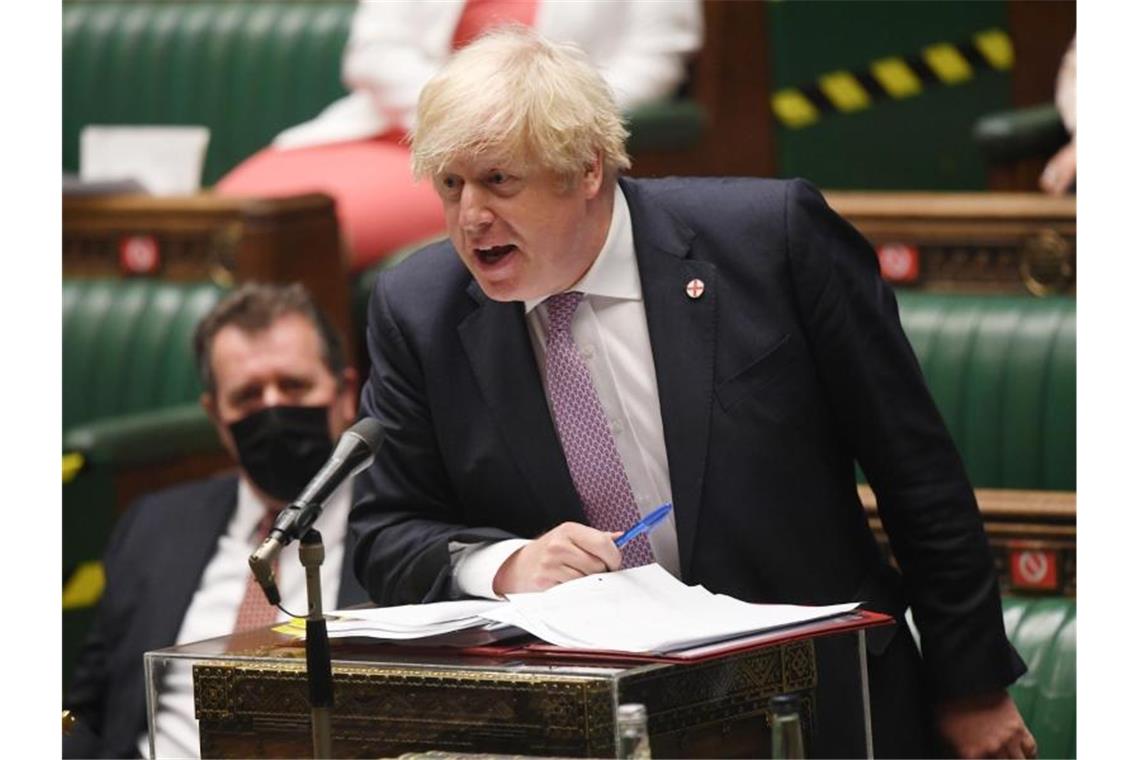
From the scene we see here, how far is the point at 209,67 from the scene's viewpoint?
21.4 feet

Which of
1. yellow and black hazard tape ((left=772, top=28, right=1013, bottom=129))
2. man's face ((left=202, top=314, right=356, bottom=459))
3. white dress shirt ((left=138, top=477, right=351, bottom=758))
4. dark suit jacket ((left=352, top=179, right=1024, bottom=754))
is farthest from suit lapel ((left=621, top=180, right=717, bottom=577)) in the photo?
yellow and black hazard tape ((left=772, top=28, right=1013, bottom=129))

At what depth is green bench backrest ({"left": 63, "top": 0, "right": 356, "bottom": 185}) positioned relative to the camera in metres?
6.40

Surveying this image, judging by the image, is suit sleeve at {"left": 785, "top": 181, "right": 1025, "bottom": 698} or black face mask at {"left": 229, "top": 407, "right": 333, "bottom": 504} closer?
suit sleeve at {"left": 785, "top": 181, "right": 1025, "bottom": 698}

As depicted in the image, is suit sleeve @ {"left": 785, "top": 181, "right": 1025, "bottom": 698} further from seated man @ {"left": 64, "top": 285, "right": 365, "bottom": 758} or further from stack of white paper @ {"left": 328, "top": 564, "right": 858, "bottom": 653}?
seated man @ {"left": 64, "top": 285, "right": 365, "bottom": 758}

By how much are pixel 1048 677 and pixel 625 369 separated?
1102 mm

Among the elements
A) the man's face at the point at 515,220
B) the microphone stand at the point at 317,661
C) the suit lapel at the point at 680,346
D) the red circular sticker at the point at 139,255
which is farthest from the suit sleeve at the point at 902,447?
the red circular sticker at the point at 139,255

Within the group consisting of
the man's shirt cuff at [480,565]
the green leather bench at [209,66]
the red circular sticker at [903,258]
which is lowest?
the man's shirt cuff at [480,565]

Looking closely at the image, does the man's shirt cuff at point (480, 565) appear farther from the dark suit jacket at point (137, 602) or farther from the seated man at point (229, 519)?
the dark suit jacket at point (137, 602)

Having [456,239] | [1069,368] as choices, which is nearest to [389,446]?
[456,239]

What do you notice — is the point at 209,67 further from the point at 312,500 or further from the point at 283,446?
the point at 312,500

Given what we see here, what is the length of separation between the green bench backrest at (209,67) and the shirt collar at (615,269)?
394 cm

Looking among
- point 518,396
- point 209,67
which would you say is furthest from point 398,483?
point 209,67

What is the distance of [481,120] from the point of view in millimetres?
2314

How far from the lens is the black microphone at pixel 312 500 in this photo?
6.82ft
